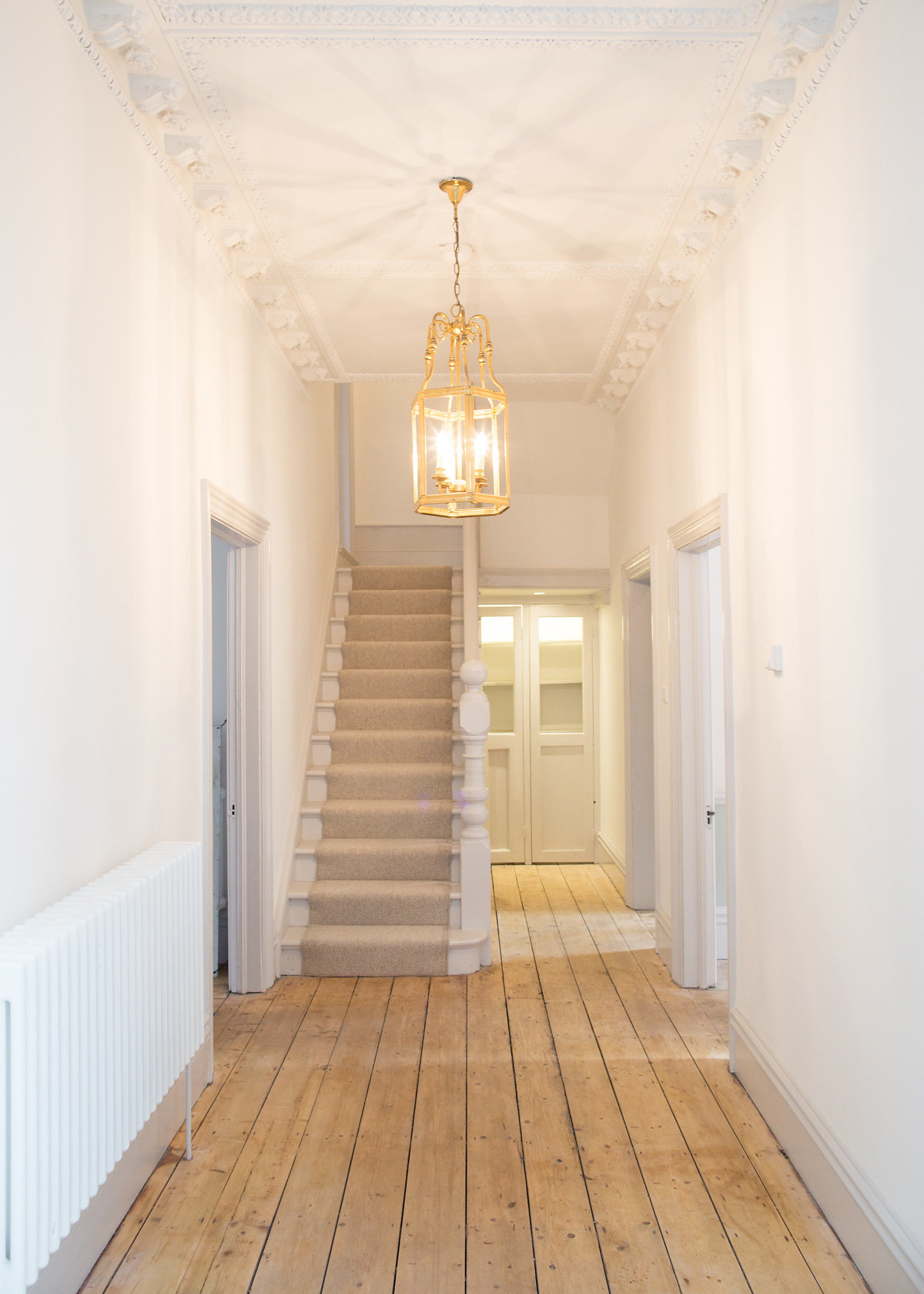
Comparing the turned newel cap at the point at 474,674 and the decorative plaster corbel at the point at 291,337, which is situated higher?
the decorative plaster corbel at the point at 291,337

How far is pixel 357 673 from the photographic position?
19.0 ft

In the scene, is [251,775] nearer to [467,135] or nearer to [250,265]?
[250,265]

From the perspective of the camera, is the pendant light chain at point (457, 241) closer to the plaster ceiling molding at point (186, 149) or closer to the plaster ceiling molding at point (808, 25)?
the plaster ceiling molding at point (186, 149)

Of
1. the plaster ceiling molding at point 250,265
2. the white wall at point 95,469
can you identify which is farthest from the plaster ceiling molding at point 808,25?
the plaster ceiling molding at point 250,265

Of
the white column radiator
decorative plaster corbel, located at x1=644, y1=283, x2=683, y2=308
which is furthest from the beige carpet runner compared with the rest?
decorative plaster corbel, located at x1=644, y1=283, x2=683, y2=308

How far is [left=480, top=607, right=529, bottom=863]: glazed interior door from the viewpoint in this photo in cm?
695

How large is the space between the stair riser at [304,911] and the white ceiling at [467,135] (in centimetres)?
270

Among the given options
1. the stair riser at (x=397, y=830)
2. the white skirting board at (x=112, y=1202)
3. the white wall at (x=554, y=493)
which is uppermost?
the white wall at (x=554, y=493)

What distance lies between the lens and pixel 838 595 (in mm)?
2314

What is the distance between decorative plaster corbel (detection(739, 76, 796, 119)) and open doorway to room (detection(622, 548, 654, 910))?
3.09 meters

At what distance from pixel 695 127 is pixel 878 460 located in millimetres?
1318

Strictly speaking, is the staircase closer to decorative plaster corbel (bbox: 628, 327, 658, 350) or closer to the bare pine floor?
the bare pine floor

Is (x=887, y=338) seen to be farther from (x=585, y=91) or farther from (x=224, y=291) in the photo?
(x=224, y=291)

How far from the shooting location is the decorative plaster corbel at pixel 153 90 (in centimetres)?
242
